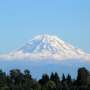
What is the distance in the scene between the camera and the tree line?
124 m

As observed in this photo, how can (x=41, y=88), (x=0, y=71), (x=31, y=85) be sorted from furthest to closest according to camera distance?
(x=0, y=71) → (x=31, y=85) → (x=41, y=88)

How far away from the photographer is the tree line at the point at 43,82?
12400 centimetres

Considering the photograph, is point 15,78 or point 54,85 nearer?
point 54,85

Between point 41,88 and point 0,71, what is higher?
point 0,71

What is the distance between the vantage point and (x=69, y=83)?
136 meters

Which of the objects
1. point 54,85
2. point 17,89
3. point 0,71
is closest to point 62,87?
point 54,85

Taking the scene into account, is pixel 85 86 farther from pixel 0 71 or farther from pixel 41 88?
pixel 0 71

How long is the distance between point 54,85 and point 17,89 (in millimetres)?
10996

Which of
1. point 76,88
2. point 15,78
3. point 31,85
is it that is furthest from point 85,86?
point 15,78

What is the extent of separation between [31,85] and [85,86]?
1065 cm

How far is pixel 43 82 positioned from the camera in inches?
5389

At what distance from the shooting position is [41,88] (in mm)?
119625

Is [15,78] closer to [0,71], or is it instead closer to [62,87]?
[0,71]

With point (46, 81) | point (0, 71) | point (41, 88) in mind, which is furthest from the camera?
point (0, 71)
